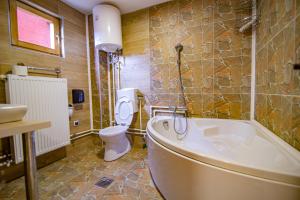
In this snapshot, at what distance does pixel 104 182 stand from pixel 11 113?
1.28 metres

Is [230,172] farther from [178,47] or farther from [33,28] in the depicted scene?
[33,28]

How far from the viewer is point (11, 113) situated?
2.14 ft

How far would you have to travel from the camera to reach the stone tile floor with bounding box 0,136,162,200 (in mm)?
1415

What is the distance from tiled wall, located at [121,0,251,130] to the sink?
1.89m

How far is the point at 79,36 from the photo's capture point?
255cm

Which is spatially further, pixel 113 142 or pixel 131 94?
pixel 131 94

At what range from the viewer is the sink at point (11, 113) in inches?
24.5

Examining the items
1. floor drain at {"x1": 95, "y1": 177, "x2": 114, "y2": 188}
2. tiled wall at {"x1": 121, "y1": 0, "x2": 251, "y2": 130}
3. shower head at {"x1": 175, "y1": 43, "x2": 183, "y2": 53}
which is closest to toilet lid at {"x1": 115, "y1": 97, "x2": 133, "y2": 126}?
tiled wall at {"x1": 121, "y1": 0, "x2": 251, "y2": 130}

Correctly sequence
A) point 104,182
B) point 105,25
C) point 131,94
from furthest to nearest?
point 131,94
point 105,25
point 104,182

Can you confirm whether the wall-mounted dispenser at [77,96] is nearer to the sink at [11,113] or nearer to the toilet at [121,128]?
the toilet at [121,128]

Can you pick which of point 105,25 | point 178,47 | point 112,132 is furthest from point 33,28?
point 178,47

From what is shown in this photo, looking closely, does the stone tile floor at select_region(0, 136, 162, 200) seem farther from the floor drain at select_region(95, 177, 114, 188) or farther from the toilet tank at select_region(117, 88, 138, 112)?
the toilet tank at select_region(117, 88, 138, 112)

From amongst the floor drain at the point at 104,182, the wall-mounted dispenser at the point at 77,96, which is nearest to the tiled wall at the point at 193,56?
the wall-mounted dispenser at the point at 77,96

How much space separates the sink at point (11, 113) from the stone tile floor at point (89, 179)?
1105 millimetres
